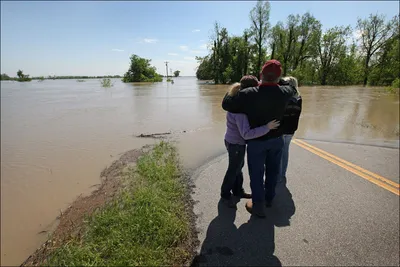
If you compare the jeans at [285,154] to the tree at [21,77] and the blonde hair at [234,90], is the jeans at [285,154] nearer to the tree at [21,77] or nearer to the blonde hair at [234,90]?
the blonde hair at [234,90]

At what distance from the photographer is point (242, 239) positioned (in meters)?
2.81

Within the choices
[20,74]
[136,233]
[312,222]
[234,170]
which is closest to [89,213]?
[136,233]

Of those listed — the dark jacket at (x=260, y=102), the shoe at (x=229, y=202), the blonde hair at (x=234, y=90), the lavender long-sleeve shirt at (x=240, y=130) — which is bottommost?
the shoe at (x=229, y=202)

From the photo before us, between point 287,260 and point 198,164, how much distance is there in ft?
10.2

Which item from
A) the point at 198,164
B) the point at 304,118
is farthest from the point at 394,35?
the point at 198,164

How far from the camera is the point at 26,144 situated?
7652 millimetres

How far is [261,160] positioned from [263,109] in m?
0.68

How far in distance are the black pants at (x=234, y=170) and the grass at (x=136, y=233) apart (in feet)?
2.42

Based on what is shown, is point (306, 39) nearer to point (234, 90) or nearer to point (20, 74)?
point (234, 90)

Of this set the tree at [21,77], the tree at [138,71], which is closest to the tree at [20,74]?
the tree at [21,77]

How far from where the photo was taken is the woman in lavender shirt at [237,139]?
9.12ft

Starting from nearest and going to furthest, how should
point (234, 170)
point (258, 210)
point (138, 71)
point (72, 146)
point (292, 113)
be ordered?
1. point (258, 210)
2. point (234, 170)
3. point (292, 113)
4. point (72, 146)
5. point (138, 71)

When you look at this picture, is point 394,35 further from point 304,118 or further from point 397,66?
point 304,118

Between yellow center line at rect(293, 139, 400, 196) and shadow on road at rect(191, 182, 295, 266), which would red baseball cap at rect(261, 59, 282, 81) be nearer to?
shadow on road at rect(191, 182, 295, 266)
